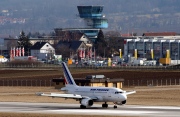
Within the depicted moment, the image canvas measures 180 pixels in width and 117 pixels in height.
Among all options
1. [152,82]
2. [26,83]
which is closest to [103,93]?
[152,82]

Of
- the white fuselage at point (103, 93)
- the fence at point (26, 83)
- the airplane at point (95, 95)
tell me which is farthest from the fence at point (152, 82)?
the airplane at point (95, 95)

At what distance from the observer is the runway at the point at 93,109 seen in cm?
6619

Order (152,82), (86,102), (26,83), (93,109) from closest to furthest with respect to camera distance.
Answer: (93,109) → (86,102) → (152,82) → (26,83)

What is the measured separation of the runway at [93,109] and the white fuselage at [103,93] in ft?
3.02

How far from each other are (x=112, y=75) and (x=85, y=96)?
53.6 metres

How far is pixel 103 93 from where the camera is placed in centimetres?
7194

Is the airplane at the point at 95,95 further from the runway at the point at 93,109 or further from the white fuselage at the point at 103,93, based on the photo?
the runway at the point at 93,109

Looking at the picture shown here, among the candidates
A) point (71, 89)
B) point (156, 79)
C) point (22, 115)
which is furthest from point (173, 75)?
point (22, 115)

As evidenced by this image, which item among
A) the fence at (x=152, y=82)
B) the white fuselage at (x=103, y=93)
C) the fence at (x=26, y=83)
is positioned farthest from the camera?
the fence at (x=26, y=83)

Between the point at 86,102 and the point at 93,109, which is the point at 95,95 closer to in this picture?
the point at 86,102

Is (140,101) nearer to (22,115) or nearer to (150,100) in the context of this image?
(150,100)

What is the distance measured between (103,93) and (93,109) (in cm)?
174

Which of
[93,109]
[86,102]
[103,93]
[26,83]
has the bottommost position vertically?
[93,109]

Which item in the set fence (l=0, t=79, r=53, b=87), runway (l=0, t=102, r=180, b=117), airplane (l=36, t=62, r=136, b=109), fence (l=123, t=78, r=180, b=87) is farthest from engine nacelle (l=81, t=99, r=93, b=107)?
fence (l=0, t=79, r=53, b=87)
